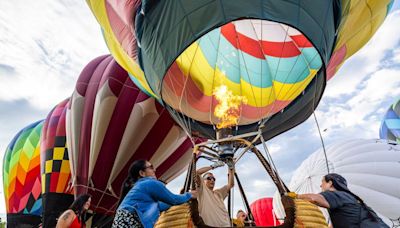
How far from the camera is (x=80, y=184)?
6.38 metres

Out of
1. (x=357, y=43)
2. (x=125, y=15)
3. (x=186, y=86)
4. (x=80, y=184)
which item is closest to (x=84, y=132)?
(x=80, y=184)

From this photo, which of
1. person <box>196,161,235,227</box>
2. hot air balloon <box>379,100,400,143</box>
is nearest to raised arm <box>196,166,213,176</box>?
person <box>196,161,235,227</box>

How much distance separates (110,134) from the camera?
6.71m

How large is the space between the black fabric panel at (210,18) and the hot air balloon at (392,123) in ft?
30.9

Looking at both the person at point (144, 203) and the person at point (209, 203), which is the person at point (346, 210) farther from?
the person at point (209, 203)

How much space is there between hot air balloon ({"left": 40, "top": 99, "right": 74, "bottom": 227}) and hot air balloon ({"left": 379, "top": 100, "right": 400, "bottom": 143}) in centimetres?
960

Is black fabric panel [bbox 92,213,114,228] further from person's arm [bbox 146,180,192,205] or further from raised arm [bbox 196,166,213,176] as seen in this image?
person's arm [bbox 146,180,192,205]

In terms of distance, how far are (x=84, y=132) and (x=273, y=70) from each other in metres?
3.81

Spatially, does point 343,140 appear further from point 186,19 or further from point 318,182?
point 186,19

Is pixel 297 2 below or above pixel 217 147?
above

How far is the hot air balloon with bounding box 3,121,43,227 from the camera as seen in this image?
9578 mm

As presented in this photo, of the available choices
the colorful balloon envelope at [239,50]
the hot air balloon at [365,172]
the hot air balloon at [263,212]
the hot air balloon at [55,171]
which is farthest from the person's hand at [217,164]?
the hot air balloon at [263,212]

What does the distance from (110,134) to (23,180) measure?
4.92 meters

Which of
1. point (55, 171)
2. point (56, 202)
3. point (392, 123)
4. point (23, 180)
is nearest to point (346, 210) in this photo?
point (56, 202)
